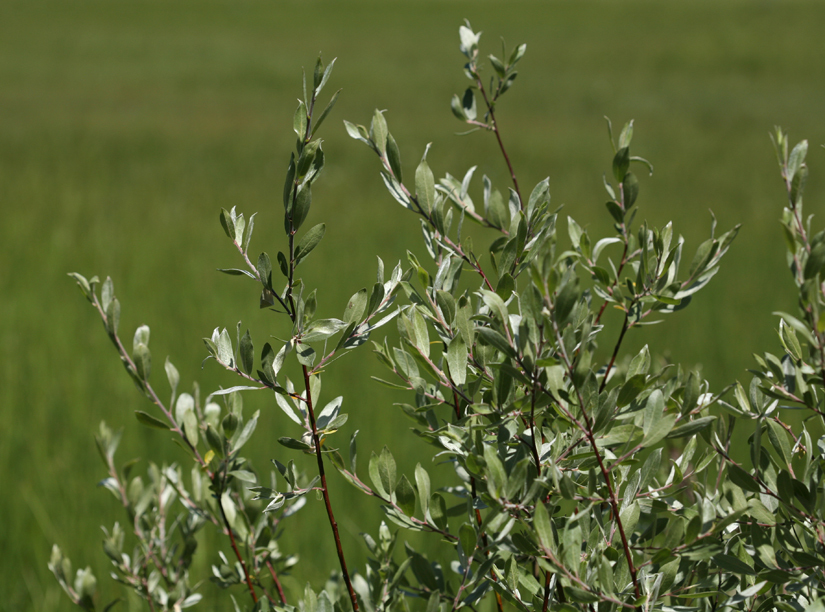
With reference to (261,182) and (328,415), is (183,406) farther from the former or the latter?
(261,182)

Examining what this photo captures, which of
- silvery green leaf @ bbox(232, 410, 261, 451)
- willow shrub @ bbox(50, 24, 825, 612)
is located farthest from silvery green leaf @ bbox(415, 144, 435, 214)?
silvery green leaf @ bbox(232, 410, 261, 451)

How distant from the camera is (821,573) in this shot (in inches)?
16.2

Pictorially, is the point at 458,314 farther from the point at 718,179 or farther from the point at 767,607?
the point at 718,179

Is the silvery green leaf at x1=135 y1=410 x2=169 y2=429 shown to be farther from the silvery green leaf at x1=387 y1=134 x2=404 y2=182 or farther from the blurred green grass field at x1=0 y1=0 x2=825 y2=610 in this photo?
the blurred green grass field at x1=0 y1=0 x2=825 y2=610

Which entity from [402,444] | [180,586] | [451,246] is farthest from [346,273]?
[451,246]

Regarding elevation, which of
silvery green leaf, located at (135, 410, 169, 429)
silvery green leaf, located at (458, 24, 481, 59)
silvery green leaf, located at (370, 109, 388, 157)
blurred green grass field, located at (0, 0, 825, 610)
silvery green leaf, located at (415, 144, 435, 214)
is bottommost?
blurred green grass field, located at (0, 0, 825, 610)

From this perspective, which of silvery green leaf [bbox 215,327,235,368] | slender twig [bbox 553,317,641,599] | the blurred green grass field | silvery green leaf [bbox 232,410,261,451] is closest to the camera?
slender twig [bbox 553,317,641,599]

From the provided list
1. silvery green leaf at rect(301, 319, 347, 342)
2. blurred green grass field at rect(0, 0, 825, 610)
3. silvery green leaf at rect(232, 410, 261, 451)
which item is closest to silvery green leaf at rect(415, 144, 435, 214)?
silvery green leaf at rect(301, 319, 347, 342)

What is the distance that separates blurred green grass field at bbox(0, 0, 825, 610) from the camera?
6.01ft

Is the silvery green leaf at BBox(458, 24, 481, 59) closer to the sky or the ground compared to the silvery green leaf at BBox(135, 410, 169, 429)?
closer to the sky

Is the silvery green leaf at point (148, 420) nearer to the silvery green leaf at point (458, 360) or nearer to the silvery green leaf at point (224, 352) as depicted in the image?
the silvery green leaf at point (224, 352)

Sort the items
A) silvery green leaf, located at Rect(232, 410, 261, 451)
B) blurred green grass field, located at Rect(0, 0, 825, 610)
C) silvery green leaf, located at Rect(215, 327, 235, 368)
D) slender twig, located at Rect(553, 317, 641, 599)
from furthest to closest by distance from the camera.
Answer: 1. blurred green grass field, located at Rect(0, 0, 825, 610)
2. silvery green leaf, located at Rect(232, 410, 261, 451)
3. silvery green leaf, located at Rect(215, 327, 235, 368)
4. slender twig, located at Rect(553, 317, 641, 599)

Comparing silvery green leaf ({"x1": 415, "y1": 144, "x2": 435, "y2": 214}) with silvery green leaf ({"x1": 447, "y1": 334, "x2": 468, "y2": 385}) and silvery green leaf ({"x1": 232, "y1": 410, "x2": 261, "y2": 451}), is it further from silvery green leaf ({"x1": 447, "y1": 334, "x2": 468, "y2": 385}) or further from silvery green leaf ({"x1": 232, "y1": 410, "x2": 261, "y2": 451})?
silvery green leaf ({"x1": 232, "y1": 410, "x2": 261, "y2": 451})

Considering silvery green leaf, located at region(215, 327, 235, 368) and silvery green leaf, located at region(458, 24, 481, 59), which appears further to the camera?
silvery green leaf, located at region(458, 24, 481, 59)
